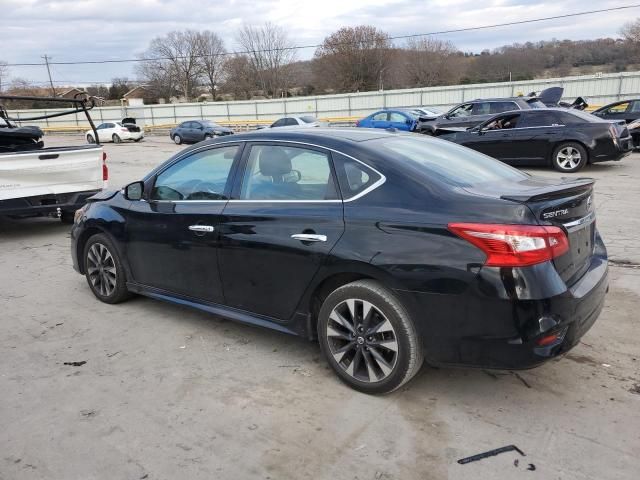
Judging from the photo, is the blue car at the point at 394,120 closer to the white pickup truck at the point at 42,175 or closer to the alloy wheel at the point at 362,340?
the white pickup truck at the point at 42,175

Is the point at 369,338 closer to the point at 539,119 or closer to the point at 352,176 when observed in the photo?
the point at 352,176

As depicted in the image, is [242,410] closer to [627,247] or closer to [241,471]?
[241,471]

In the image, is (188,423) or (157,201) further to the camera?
(157,201)

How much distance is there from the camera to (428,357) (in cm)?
305

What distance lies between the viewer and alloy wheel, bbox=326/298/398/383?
3160 mm

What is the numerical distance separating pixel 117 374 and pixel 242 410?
106 cm

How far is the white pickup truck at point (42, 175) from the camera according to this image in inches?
284

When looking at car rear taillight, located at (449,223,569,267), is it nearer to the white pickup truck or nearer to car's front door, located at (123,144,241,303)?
car's front door, located at (123,144,241,303)

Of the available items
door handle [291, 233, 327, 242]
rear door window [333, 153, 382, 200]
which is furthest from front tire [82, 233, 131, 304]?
rear door window [333, 153, 382, 200]

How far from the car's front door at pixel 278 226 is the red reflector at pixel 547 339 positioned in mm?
1256

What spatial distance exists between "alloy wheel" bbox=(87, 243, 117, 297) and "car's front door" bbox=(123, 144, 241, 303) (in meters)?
0.36

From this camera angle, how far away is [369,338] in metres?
3.21

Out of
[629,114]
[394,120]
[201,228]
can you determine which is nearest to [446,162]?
→ [201,228]

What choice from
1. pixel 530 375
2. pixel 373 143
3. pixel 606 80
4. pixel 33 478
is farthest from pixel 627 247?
pixel 606 80
